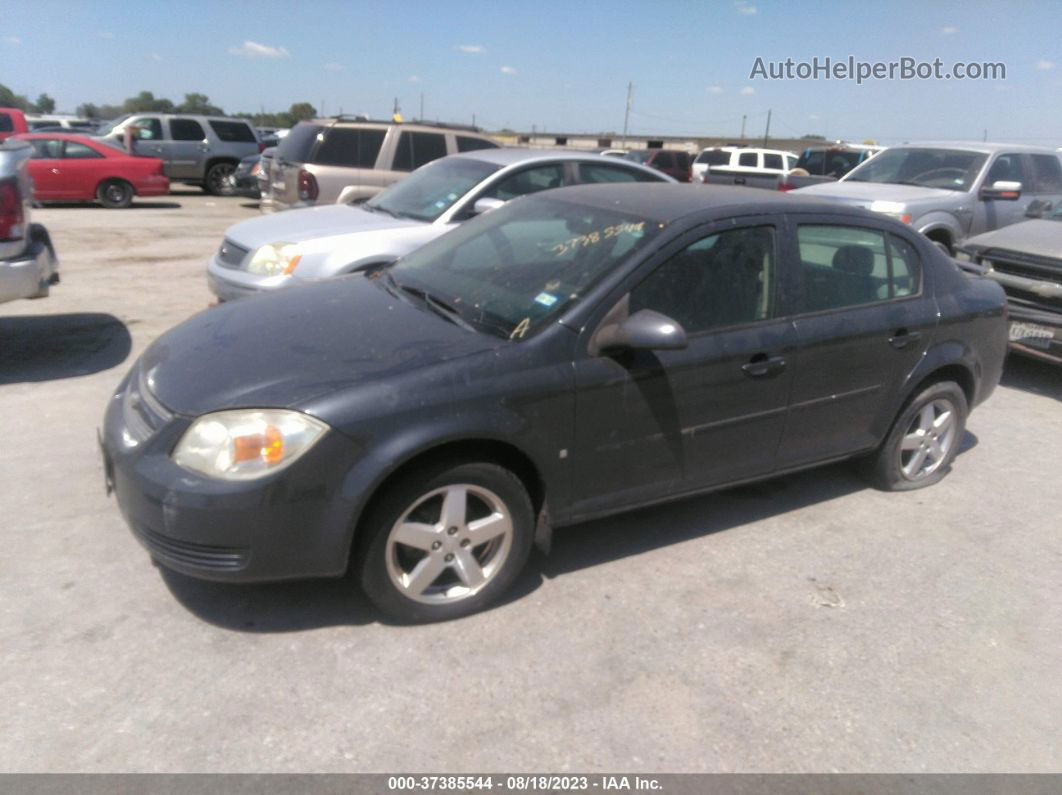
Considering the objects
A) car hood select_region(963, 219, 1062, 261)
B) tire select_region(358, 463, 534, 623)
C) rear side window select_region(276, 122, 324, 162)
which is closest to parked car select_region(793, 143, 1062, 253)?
car hood select_region(963, 219, 1062, 261)

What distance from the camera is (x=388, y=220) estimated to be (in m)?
6.90

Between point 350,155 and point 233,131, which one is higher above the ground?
point 350,155

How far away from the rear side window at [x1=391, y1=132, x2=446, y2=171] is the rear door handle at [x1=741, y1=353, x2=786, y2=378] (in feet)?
24.6

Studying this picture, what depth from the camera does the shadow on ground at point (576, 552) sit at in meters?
3.34

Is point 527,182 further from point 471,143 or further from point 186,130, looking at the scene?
point 186,130

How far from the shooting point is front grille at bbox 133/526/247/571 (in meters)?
3.01

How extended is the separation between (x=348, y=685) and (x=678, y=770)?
1.13 m

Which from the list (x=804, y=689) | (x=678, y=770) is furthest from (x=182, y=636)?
(x=804, y=689)

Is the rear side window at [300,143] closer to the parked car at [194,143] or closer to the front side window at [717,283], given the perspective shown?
the front side window at [717,283]

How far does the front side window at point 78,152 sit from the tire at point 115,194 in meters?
0.54

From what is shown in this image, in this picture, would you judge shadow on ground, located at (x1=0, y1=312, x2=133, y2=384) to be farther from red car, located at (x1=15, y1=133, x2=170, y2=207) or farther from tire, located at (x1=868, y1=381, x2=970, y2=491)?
red car, located at (x1=15, y1=133, x2=170, y2=207)

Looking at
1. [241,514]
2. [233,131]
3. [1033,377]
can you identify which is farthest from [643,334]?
[233,131]

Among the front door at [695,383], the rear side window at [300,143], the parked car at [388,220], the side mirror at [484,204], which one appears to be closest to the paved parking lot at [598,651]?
the front door at [695,383]

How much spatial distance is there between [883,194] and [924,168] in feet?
3.70
